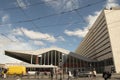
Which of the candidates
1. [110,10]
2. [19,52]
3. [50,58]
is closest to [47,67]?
[50,58]

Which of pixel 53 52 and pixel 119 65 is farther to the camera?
pixel 53 52

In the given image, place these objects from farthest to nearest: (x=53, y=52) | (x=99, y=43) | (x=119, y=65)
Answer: (x=99, y=43)
(x=53, y=52)
(x=119, y=65)

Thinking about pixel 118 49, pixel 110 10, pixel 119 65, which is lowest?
pixel 119 65

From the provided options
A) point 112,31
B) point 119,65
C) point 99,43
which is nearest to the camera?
point 119,65

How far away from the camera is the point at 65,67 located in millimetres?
71812

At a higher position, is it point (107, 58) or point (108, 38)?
point (108, 38)

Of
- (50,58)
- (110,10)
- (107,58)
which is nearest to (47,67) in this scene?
(50,58)

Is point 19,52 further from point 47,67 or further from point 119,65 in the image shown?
point 119,65

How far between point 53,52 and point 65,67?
635 centimetres

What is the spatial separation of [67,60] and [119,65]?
672 inches

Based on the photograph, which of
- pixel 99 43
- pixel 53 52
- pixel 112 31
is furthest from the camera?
pixel 99 43

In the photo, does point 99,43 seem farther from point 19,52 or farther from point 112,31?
point 19,52

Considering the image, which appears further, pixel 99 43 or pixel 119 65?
pixel 99 43

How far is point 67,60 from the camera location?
7238 centimetres
